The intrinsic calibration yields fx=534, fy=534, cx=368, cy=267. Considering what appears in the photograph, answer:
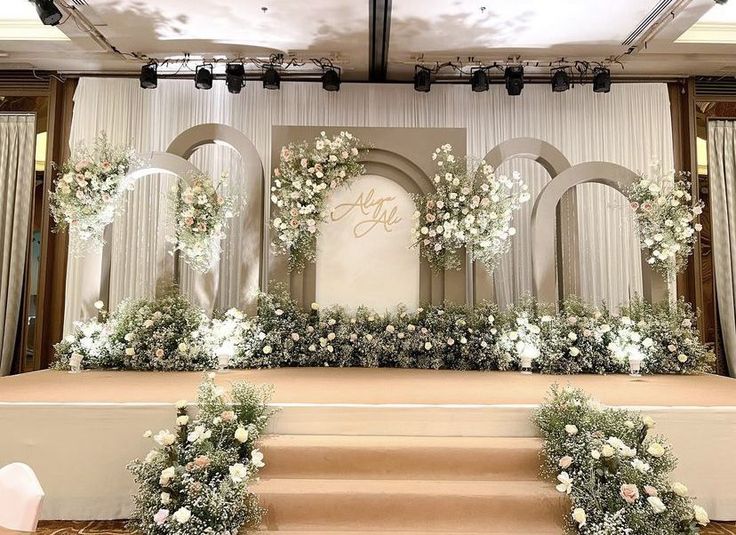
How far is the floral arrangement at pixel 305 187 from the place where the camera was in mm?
6316

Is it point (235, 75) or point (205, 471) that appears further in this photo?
point (235, 75)

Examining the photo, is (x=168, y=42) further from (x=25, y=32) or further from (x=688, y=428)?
(x=688, y=428)

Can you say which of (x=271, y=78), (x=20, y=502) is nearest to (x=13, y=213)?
(x=271, y=78)

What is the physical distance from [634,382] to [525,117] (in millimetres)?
4261

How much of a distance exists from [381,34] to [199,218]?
3.05m

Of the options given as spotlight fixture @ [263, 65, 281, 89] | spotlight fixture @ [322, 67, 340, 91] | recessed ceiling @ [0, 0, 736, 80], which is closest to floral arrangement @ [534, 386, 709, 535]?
recessed ceiling @ [0, 0, 736, 80]

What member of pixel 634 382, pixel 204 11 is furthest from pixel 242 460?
pixel 204 11

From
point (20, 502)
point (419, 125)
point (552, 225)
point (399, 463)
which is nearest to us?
point (20, 502)

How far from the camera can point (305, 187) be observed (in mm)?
6348

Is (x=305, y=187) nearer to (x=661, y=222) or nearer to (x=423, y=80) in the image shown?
(x=423, y=80)

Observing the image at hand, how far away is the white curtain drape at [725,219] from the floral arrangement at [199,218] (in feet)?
21.5

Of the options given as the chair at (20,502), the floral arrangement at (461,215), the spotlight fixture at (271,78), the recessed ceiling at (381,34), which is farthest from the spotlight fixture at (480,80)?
the chair at (20,502)

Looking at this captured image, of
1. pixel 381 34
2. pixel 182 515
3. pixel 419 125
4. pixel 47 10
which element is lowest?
pixel 182 515

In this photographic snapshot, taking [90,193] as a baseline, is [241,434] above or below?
below
